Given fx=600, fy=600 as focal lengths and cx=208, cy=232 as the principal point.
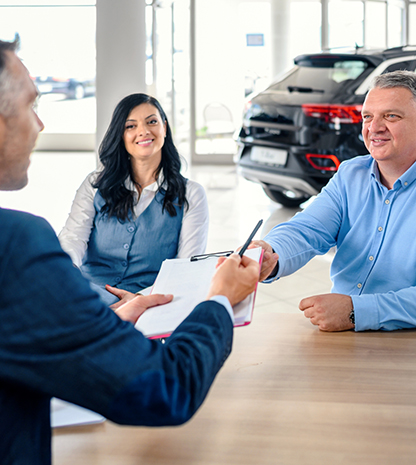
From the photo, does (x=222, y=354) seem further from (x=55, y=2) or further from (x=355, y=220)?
(x=55, y=2)

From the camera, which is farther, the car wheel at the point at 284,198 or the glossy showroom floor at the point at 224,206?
the car wheel at the point at 284,198

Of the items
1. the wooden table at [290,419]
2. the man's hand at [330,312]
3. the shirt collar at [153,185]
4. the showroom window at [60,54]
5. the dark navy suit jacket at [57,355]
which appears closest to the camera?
the dark navy suit jacket at [57,355]

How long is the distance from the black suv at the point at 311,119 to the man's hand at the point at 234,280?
148 inches

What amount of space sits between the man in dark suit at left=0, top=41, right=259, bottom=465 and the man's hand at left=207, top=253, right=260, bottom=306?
0.58 ft

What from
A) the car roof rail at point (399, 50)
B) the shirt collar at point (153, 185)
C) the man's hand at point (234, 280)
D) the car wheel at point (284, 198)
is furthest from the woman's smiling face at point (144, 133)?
the car wheel at point (284, 198)

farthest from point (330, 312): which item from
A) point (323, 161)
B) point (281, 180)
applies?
point (281, 180)

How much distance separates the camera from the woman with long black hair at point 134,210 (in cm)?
234

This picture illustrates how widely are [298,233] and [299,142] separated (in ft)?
10.2

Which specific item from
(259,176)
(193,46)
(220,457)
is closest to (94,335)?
(220,457)

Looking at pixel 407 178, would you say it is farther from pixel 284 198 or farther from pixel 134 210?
pixel 284 198

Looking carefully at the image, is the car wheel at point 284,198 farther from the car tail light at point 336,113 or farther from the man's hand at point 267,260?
the man's hand at point 267,260

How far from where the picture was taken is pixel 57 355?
71 cm

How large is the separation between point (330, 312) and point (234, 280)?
0.52m

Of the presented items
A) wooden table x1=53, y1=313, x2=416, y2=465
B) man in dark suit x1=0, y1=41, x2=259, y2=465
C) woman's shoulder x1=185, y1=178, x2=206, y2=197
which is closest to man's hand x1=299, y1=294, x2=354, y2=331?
wooden table x1=53, y1=313, x2=416, y2=465
